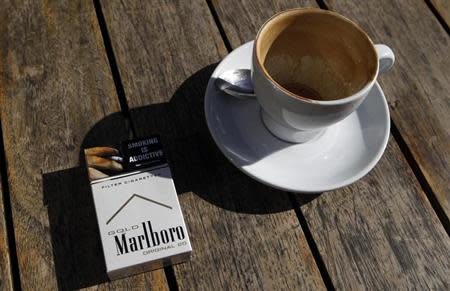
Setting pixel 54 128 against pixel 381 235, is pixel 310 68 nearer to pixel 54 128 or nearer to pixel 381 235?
pixel 381 235

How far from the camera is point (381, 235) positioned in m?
0.64

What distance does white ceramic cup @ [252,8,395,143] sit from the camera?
1.85ft

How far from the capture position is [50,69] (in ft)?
2.37

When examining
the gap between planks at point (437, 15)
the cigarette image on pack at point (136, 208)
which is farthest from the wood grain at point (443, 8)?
the cigarette image on pack at point (136, 208)

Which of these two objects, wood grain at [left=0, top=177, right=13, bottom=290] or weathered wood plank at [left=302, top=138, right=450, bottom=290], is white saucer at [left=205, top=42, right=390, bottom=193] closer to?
weathered wood plank at [left=302, top=138, right=450, bottom=290]

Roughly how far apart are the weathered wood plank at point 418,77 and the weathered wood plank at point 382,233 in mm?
42

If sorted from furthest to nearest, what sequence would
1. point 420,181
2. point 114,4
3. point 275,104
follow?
point 114,4 → point 420,181 → point 275,104

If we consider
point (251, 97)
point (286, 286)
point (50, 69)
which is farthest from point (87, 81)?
point (286, 286)

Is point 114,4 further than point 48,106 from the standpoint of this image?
Yes

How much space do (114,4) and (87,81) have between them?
0.50 feet

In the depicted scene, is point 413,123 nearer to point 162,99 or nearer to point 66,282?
point 162,99

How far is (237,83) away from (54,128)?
25 centimetres

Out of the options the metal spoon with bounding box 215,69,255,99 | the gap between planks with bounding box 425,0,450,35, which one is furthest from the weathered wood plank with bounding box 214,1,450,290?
the gap between planks with bounding box 425,0,450,35

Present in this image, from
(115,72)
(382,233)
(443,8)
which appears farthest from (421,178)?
(115,72)
